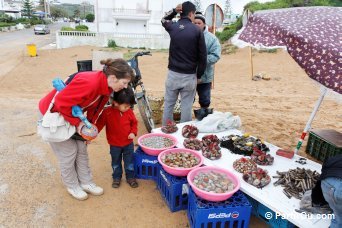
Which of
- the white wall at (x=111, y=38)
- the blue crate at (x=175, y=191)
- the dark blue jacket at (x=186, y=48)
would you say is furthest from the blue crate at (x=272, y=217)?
the white wall at (x=111, y=38)

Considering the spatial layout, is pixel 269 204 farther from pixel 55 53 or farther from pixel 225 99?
pixel 55 53

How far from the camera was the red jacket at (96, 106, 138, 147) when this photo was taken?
2.93 m

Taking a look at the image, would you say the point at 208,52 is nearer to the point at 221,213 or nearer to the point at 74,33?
the point at 221,213

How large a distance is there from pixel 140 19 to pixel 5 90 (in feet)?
64.2

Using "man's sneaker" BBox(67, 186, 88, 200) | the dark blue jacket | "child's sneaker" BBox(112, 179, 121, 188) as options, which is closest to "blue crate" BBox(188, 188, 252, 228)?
"child's sneaker" BBox(112, 179, 121, 188)

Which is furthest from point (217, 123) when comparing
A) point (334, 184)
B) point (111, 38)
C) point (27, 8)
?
point (27, 8)

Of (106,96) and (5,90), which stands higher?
(106,96)

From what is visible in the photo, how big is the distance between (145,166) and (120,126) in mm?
572

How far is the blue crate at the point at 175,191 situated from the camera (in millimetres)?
2636

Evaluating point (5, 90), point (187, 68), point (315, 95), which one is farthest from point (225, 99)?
point (5, 90)

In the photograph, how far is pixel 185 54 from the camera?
11.6 feet

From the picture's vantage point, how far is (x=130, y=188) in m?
3.12

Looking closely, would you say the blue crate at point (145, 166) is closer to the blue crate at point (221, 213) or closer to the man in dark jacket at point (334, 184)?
the blue crate at point (221, 213)

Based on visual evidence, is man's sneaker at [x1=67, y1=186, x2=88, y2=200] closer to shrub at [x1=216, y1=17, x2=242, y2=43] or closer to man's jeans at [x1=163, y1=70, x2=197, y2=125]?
man's jeans at [x1=163, y1=70, x2=197, y2=125]
